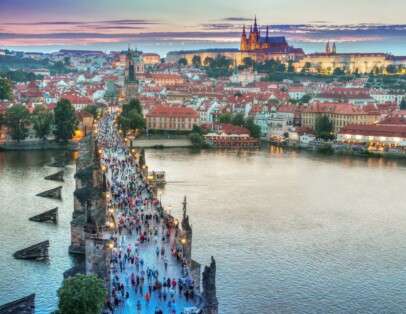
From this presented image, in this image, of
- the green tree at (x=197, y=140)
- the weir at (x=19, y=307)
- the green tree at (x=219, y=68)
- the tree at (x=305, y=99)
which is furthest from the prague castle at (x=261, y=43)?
the weir at (x=19, y=307)

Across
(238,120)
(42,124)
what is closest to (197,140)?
(238,120)

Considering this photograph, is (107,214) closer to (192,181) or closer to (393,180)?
(192,181)

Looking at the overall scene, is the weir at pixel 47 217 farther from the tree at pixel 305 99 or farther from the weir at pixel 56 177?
the tree at pixel 305 99

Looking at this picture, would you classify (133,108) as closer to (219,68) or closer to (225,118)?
(225,118)

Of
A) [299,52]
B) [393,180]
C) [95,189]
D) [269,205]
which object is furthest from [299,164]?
[299,52]

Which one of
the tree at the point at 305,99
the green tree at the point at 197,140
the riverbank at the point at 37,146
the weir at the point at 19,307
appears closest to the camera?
the weir at the point at 19,307

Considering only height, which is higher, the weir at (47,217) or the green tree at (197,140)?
the green tree at (197,140)
